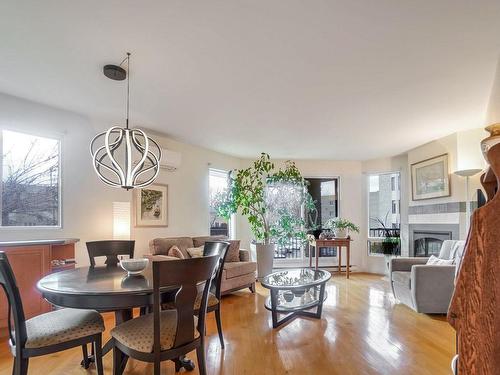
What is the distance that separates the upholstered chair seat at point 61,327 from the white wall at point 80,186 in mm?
1651

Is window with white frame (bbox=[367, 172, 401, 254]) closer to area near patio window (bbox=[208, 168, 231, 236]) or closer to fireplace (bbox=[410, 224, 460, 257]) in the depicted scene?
fireplace (bbox=[410, 224, 460, 257])

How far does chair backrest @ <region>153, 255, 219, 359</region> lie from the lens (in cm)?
171

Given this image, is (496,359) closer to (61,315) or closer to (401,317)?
(61,315)

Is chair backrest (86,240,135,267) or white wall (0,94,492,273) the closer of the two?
chair backrest (86,240,135,267)

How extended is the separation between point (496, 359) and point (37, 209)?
408cm

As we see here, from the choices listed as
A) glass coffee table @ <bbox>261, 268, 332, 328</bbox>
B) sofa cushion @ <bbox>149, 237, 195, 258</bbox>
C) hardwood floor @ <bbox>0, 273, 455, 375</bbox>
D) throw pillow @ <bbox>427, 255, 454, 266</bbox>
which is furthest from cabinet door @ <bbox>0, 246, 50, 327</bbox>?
throw pillow @ <bbox>427, 255, 454, 266</bbox>

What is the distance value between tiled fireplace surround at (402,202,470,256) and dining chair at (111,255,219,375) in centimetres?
420

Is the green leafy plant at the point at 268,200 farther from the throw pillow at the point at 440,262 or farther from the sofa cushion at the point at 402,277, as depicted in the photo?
the throw pillow at the point at 440,262

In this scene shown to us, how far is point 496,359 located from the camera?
73 cm

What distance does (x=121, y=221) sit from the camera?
3994 millimetres

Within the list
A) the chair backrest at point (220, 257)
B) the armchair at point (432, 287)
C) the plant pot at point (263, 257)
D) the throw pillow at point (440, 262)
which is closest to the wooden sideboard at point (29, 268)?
the chair backrest at point (220, 257)

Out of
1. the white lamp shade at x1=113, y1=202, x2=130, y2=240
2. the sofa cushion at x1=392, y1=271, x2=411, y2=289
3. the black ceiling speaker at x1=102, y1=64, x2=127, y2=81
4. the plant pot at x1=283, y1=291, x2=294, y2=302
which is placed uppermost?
the black ceiling speaker at x1=102, y1=64, x2=127, y2=81

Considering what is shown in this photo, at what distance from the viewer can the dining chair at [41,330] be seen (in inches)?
68.9

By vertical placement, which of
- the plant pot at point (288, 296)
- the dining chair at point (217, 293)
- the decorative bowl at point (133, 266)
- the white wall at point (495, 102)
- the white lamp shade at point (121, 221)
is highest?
the white wall at point (495, 102)
